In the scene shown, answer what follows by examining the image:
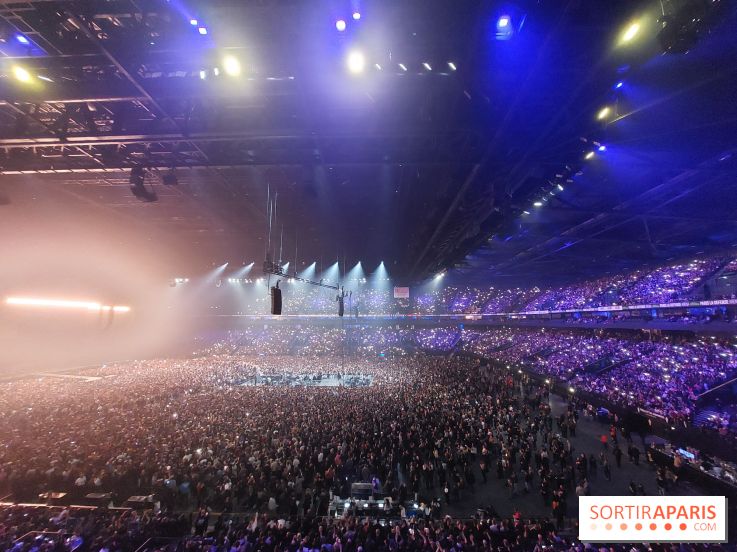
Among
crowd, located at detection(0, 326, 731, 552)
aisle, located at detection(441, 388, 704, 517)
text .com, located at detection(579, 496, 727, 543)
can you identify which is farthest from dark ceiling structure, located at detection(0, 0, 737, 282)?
aisle, located at detection(441, 388, 704, 517)

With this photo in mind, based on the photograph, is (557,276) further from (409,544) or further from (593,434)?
(409,544)

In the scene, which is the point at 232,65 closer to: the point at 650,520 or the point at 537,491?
the point at 650,520

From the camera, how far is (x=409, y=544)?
22.8 ft

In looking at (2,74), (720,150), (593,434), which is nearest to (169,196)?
(2,74)

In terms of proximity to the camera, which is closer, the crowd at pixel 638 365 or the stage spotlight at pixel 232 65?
the stage spotlight at pixel 232 65

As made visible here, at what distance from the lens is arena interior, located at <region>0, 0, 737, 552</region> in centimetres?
476

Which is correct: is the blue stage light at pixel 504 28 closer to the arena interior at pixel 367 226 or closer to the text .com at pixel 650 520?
the arena interior at pixel 367 226

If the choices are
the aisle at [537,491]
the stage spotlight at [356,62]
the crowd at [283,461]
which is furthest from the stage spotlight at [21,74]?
the aisle at [537,491]

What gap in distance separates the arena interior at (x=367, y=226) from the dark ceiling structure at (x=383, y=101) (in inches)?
1.8

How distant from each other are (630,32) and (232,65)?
553 cm

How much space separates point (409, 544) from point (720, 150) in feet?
36.4

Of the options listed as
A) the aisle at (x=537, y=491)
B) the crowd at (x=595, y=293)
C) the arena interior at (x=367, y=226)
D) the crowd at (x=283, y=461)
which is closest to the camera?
the arena interior at (x=367, y=226)

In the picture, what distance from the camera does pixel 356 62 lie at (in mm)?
5023

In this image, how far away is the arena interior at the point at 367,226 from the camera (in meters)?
4.76
